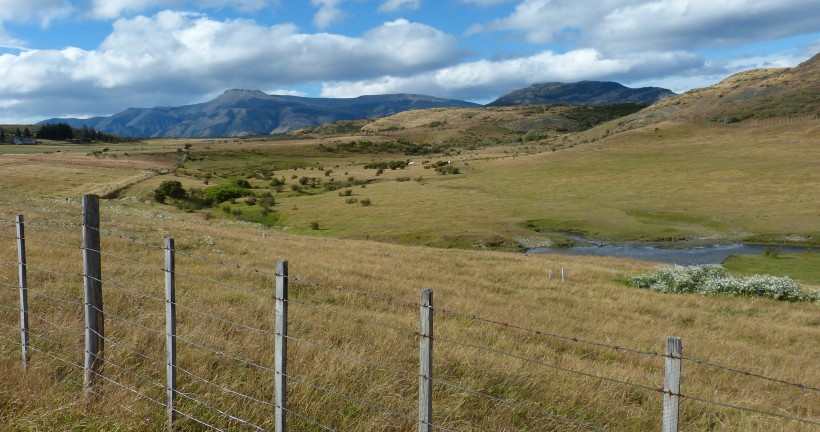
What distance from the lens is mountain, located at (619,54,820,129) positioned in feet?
438

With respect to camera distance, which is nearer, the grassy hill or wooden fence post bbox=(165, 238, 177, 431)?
wooden fence post bbox=(165, 238, 177, 431)

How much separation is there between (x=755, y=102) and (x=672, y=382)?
167 m

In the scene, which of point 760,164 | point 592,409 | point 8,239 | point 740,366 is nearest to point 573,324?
point 740,366

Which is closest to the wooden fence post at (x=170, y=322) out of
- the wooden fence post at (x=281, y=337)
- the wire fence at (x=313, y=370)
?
the wire fence at (x=313, y=370)

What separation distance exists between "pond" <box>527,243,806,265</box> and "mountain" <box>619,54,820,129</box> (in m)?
96.8

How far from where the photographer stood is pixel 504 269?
31.1 metres

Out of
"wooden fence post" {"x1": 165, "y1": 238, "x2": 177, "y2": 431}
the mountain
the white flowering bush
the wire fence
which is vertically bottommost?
the white flowering bush

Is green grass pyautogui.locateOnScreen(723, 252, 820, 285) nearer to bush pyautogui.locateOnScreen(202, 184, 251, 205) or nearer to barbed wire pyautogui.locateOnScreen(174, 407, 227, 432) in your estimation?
barbed wire pyautogui.locateOnScreen(174, 407, 227, 432)

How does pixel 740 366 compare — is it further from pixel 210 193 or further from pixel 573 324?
pixel 210 193

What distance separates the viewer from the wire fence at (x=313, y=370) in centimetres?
670

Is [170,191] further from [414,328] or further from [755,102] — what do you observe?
[755,102]

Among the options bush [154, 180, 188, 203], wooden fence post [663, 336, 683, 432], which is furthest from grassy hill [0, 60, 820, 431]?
bush [154, 180, 188, 203]

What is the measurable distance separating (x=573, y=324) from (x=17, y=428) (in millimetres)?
15078

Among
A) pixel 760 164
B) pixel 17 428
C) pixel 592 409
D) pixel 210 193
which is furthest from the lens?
pixel 760 164
